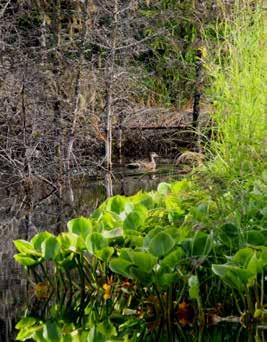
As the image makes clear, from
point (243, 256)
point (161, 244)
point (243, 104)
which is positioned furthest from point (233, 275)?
point (243, 104)

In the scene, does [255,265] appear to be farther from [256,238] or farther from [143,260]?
[143,260]

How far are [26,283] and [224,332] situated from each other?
1.30 m

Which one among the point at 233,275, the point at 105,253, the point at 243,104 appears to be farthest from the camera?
the point at 243,104

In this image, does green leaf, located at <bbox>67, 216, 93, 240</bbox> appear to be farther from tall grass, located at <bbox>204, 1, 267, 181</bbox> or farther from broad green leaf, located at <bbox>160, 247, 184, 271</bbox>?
tall grass, located at <bbox>204, 1, 267, 181</bbox>

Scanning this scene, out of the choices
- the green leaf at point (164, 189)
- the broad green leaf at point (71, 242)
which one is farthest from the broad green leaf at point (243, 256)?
the green leaf at point (164, 189)

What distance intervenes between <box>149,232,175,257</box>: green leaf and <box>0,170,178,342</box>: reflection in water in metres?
0.77

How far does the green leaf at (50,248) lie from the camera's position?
12.6ft

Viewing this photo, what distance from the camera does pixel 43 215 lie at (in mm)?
6160

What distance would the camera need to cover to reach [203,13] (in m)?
9.80

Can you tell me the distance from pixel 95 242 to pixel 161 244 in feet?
1.28

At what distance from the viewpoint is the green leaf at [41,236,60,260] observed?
384cm

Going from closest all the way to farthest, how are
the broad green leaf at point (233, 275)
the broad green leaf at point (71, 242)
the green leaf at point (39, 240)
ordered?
the broad green leaf at point (233, 275)
the broad green leaf at point (71, 242)
the green leaf at point (39, 240)

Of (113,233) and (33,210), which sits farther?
(33,210)

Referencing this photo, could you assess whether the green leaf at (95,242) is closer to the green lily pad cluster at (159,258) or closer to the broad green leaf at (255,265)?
the green lily pad cluster at (159,258)
